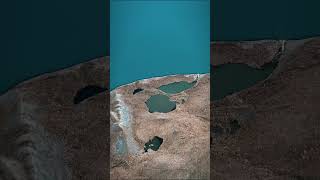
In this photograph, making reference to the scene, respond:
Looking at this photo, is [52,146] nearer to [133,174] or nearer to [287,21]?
[133,174]

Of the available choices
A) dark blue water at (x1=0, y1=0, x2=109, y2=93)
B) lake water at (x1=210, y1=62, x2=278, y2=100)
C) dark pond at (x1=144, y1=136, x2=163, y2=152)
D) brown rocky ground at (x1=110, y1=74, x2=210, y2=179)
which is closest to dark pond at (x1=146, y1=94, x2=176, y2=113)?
brown rocky ground at (x1=110, y1=74, x2=210, y2=179)

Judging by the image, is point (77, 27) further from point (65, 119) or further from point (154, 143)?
point (154, 143)

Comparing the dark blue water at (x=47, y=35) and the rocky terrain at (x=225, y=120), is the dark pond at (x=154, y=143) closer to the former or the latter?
the rocky terrain at (x=225, y=120)

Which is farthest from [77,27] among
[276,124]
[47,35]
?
[276,124]

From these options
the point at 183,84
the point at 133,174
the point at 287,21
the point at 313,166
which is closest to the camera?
the point at 313,166

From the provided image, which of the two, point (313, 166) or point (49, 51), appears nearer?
point (313, 166)

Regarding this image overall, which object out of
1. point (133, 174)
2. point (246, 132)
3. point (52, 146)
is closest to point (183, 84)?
point (133, 174)

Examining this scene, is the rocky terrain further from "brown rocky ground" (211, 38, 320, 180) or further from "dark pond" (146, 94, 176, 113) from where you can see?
"dark pond" (146, 94, 176, 113)

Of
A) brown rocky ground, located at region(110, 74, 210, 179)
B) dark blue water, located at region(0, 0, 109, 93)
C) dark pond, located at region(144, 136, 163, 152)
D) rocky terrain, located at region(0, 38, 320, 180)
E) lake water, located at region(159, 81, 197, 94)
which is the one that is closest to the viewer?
rocky terrain, located at region(0, 38, 320, 180)
